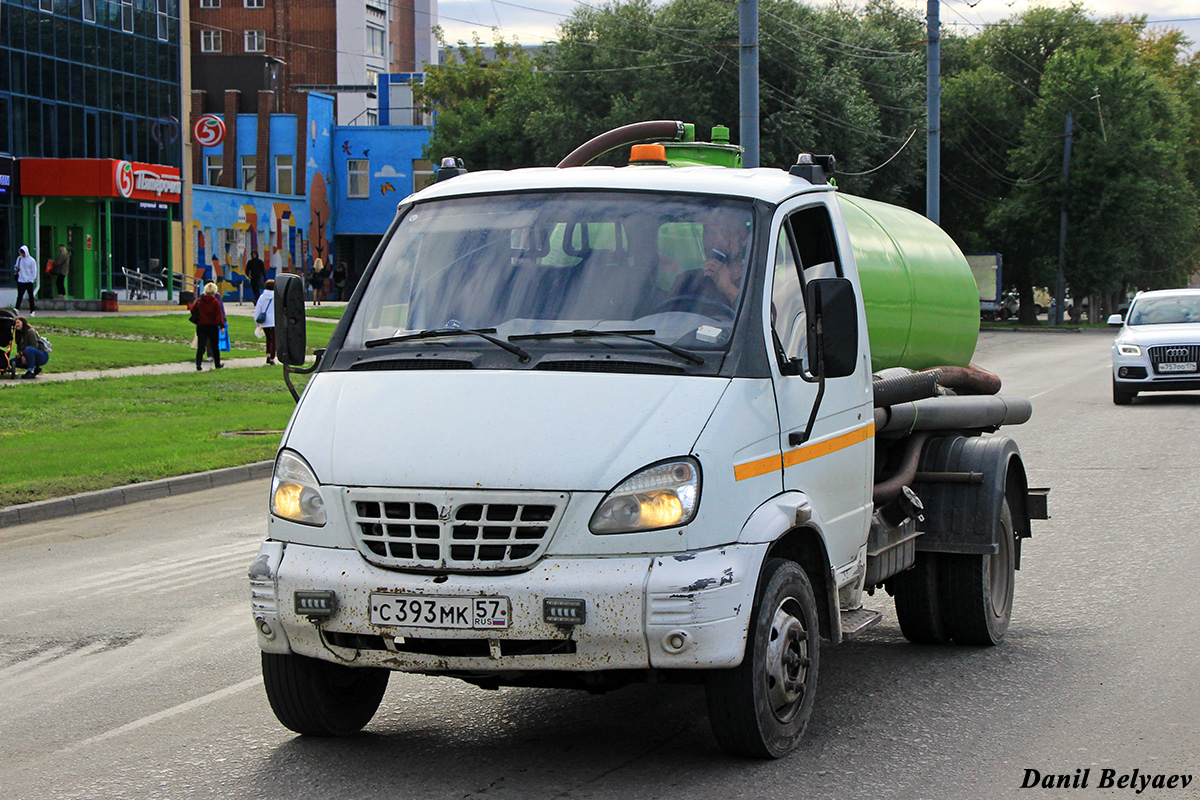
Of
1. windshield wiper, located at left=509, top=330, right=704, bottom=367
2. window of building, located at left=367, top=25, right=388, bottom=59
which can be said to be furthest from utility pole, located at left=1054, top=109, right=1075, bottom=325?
windshield wiper, located at left=509, top=330, right=704, bottom=367

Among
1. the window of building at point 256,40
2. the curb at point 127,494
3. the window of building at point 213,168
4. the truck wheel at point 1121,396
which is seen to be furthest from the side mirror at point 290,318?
the window of building at point 256,40

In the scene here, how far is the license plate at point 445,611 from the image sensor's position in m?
4.59

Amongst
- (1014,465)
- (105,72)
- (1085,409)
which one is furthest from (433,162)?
(1014,465)

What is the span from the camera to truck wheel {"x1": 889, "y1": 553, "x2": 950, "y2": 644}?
704 centimetres

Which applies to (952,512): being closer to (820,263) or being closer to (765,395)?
(820,263)

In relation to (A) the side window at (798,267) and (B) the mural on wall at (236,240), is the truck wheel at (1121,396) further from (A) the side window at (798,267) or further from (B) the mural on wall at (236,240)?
(B) the mural on wall at (236,240)

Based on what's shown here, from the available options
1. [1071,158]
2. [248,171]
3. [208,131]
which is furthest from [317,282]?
[1071,158]

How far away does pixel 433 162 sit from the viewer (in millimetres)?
67438

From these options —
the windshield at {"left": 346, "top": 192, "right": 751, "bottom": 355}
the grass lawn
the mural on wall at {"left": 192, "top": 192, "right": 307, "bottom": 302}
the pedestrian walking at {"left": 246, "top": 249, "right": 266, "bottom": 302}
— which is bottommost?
the grass lawn

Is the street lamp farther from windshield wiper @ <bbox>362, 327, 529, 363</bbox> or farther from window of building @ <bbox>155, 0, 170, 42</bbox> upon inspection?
windshield wiper @ <bbox>362, 327, 529, 363</bbox>

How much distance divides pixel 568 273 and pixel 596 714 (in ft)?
5.76

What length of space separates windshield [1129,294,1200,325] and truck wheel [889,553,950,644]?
58.1ft

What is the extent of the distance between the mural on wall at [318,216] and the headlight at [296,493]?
2603 inches

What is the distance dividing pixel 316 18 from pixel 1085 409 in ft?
255
